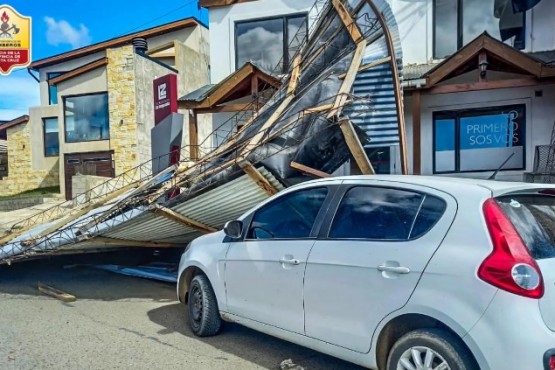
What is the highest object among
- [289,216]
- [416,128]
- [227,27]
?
[227,27]

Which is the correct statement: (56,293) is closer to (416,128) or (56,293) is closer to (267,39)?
(416,128)

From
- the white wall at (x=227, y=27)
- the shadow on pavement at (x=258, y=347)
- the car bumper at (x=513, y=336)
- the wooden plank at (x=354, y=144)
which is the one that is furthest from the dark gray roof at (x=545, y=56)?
the car bumper at (x=513, y=336)

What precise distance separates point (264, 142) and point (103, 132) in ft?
57.9

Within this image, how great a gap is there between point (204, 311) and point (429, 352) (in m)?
2.65

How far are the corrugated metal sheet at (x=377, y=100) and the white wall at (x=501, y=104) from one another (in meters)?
4.20

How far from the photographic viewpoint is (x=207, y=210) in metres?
6.76

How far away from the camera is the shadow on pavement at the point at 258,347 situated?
14.0 feet

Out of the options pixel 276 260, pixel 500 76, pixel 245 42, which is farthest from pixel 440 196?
pixel 245 42

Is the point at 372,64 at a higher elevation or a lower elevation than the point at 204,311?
higher

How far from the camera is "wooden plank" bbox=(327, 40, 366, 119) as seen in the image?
6379 mm

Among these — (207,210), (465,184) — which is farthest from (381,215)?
(207,210)

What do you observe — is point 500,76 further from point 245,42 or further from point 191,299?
point 191,299

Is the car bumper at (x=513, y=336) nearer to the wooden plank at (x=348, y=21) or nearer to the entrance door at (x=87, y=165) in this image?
the wooden plank at (x=348, y=21)

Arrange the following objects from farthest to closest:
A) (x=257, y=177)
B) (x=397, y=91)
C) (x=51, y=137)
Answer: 1. (x=51, y=137)
2. (x=397, y=91)
3. (x=257, y=177)
